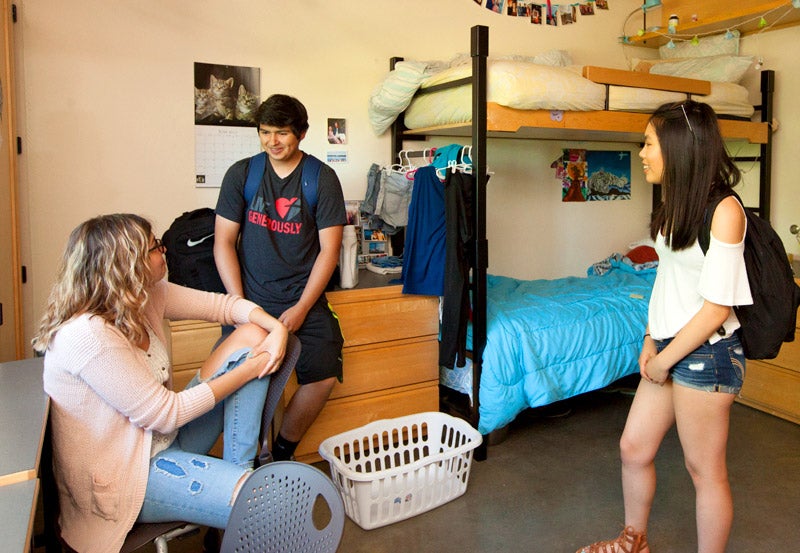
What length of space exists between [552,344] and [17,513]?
2.33 m

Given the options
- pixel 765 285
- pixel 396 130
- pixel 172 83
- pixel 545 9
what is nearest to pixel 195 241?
pixel 172 83

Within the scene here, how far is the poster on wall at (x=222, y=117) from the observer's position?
306 cm

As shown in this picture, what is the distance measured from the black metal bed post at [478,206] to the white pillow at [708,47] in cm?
194

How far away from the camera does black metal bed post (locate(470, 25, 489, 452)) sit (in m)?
2.72

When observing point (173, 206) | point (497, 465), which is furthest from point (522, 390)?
point (173, 206)

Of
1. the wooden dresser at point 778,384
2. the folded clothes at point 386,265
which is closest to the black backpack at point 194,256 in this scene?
the folded clothes at point 386,265

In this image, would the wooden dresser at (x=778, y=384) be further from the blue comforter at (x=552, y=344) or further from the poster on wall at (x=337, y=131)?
the poster on wall at (x=337, y=131)

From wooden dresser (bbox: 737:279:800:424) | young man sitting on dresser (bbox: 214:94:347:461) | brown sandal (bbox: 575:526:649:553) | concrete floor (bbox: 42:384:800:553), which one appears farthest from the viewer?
wooden dresser (bbox: 737:279:800:424)

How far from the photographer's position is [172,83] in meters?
3.00

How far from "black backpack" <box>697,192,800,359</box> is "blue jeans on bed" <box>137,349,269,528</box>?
1.22 metres

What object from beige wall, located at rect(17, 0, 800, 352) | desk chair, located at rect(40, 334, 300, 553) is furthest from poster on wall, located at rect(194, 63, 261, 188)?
desk chair, located at rect(40, 334, 300, 553)

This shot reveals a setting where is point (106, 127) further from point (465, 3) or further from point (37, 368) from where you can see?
point (465, 3)

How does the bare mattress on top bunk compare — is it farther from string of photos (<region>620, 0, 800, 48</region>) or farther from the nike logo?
the nike logo

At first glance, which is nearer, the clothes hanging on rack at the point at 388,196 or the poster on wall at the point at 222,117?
the poster on wall at the point at 222,117
